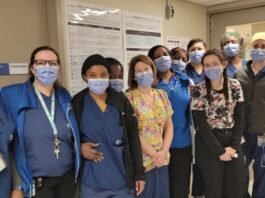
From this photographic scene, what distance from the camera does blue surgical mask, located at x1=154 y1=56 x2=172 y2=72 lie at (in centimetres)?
227

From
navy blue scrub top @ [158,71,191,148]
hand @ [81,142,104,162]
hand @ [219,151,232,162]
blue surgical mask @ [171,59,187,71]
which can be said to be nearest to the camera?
hand @ [81,142,104,162]

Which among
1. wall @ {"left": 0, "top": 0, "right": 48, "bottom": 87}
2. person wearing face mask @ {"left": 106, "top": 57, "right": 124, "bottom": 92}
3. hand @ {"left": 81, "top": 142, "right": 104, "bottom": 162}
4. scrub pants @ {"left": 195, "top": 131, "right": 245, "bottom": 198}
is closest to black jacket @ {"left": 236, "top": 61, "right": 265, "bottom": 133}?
scrub pants @ {"left": 195, "top": 131, "right": 245, "bottom": 198}

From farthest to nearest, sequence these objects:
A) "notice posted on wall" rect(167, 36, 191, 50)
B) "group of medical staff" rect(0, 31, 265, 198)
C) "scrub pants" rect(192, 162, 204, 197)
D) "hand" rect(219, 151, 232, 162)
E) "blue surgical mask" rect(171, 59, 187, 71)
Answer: "notice posted on wall" rect(167, 36, 191, 50), "scrub pants" rect(192, 162, 204, 197), "blue surgical mask" rect(171, 59, 187, 71), "hand" rect(219, 151, 232, 162), "group of medical staff" rect(0, 31, 265, 198)

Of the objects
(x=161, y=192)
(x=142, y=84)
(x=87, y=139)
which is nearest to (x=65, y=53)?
(x=142, y=84)

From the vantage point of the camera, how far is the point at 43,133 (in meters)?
1.57

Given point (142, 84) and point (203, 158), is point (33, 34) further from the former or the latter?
point (203, 158)

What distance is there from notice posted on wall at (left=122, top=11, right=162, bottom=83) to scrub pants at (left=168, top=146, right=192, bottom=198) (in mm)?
1067

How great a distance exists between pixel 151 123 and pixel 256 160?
45.5 inches

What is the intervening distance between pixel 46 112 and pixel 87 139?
1.00 ft

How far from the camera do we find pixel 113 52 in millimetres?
2744

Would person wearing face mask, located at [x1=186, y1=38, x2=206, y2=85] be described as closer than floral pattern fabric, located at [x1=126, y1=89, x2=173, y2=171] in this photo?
No

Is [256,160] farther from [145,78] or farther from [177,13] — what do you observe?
[177,13]

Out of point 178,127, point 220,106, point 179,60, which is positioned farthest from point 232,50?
point 178,127

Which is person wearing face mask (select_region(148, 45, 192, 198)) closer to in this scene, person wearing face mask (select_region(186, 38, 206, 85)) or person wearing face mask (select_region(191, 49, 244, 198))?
person wearing face mask (select_region(191, 49, 244, 198))
